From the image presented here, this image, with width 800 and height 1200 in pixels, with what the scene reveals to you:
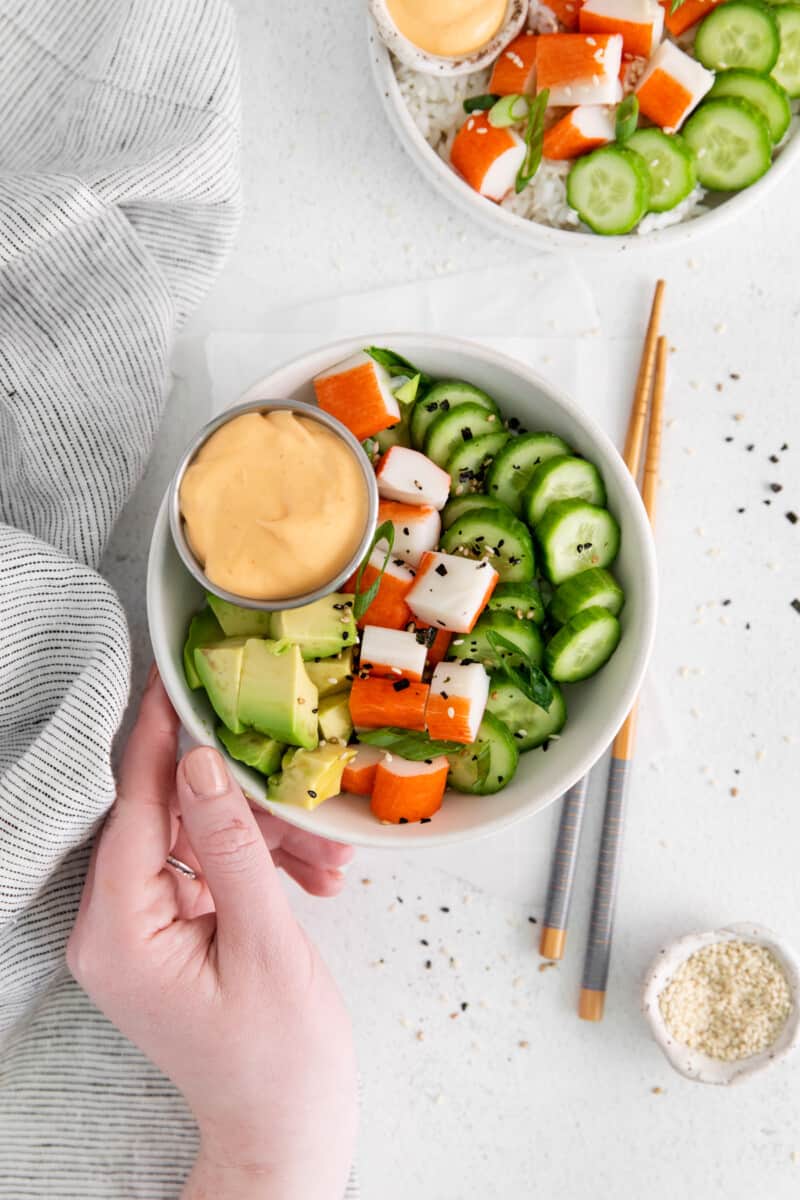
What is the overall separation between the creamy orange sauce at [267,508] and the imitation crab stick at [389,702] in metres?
0.19

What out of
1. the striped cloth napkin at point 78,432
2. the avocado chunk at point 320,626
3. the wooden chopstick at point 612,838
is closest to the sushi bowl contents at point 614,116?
the wooden chopstick at point 612,838

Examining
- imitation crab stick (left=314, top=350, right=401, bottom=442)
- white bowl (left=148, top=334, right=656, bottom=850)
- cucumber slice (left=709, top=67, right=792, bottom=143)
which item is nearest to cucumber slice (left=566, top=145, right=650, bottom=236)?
cucumber slice (left=709, top=67, right=792, bottom=143)

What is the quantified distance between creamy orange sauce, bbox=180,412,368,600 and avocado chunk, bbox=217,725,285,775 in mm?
216

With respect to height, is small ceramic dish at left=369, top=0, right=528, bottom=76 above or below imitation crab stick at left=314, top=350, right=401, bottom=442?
above

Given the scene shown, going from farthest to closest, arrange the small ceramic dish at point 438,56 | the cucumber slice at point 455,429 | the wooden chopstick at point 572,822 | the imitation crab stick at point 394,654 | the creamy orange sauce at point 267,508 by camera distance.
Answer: the wooden chopstick at point 572,822 → the small ceramic dish at point 438,56 → the cucumber slice at point 455,429 → the imitation crab stick at point 394,654 → the creamy orange sauce at point 267,508

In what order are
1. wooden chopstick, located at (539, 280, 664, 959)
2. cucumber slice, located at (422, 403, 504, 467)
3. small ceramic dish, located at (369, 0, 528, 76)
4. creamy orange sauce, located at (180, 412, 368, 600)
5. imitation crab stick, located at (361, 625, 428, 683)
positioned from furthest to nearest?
wooden chopstick, located at (539, 280, 664, 959), small ceramic dish, located at (369, 0, 528, 76), cucumber slice, located at (422, 403, 504, 467), imitation crab stick, located at (361, 625, 428, 683), creamy orange sauce, located at (180, 412, 368, 600)

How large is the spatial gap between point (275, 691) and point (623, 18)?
1303 millimetres

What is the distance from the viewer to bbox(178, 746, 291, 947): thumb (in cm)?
156

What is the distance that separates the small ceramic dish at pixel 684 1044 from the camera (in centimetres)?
193

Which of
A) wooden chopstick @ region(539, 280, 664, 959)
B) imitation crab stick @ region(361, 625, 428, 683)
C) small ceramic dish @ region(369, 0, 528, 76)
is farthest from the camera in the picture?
wooden chopstick @ region(539, 280, 664, 959)

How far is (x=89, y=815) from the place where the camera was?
1.67 meters

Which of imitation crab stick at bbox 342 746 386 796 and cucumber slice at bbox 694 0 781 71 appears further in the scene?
cucumber slice at bbox 694 0 781 71

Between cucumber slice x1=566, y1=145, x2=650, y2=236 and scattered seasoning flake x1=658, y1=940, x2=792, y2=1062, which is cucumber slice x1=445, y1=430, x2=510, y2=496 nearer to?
cucumber slice x1=566, y1=145, x2=650, y2=236

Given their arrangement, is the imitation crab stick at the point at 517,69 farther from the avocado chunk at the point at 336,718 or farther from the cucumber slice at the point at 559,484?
the avocado chunk at the point at 336,718
